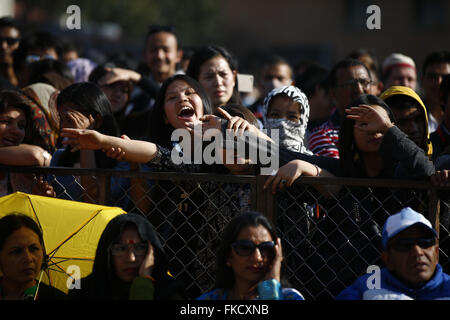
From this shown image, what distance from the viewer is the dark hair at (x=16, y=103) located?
484 centimetres

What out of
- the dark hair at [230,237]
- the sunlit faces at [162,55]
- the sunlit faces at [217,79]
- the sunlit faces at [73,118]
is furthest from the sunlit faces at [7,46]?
the dark hair at [230,237]

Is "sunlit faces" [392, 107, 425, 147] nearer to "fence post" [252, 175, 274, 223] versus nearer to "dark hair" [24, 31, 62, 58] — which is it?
"fence post" [252, 175, 274, 223]

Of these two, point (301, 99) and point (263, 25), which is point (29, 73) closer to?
point (301, 99)

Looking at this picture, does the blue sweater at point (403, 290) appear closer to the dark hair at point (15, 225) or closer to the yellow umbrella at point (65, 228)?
the yellow umbrella at point (65, 228)

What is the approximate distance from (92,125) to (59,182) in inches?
18.6

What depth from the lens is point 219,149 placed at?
13.7ft

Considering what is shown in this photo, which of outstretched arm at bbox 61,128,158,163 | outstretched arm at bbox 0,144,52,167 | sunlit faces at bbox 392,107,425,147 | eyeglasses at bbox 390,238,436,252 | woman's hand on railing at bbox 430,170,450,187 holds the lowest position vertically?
eyeglasses at bbox 390,238,436,252

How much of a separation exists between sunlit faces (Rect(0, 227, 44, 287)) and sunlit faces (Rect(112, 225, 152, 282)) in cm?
45

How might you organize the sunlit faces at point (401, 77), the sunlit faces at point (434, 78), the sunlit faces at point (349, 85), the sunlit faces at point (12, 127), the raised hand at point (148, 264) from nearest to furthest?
the raised hand at point (148, 264) < the sunlit faces at point (12, 127) < the sunlit faces at point (349, 85) < the sunlit faces at point (434, 78) < the sunlit faces at point (401, 77)

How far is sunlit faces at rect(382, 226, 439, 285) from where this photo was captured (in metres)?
3.59

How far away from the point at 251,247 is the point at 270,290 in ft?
0.82

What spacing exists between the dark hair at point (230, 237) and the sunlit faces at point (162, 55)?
3.83 metres

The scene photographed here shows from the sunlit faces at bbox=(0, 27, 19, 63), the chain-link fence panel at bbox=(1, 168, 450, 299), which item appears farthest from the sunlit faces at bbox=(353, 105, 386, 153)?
the sunlit faces at bbox=(0, 27, 19, 63)

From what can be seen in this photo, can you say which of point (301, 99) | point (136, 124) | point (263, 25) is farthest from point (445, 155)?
point (263, 25)
